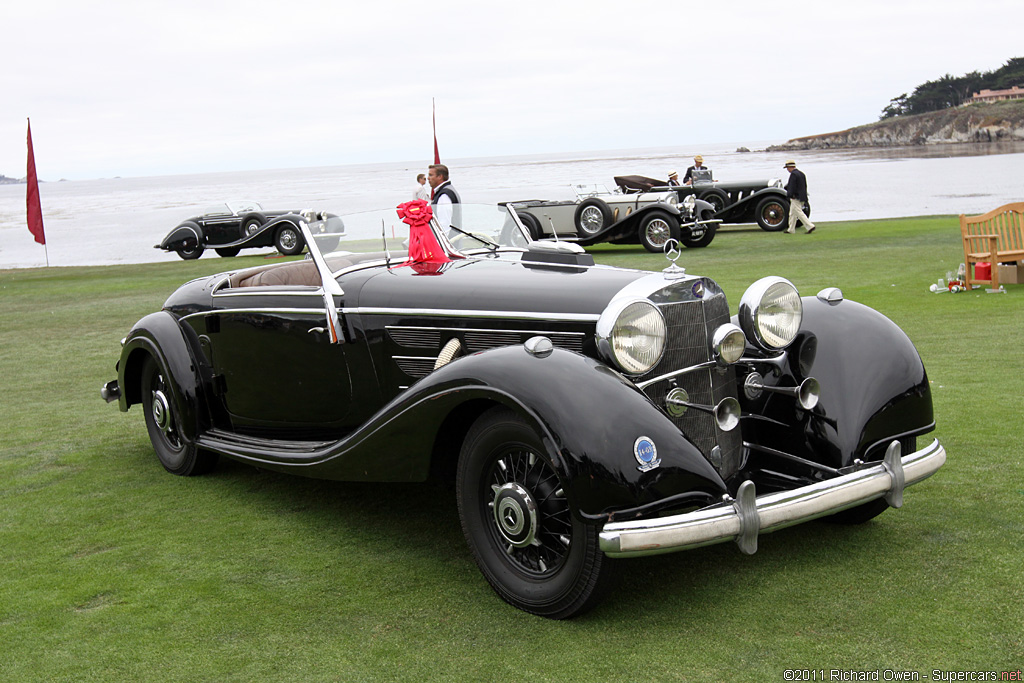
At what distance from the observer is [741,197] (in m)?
22.9

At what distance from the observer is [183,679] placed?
2.89m

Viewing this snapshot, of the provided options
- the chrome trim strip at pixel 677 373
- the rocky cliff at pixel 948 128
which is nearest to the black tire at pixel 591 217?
the chrome trim strip at pixel 677 373

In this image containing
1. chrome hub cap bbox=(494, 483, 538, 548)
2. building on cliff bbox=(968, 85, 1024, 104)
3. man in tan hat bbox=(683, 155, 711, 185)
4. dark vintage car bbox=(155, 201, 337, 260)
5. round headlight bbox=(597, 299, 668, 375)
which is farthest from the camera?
building on cliff bbox=(968, 85, 1024, 104)

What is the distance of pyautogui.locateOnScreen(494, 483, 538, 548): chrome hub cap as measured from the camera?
3242 millimetres

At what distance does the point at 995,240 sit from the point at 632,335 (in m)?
8.57

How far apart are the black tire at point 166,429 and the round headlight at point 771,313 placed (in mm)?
3213

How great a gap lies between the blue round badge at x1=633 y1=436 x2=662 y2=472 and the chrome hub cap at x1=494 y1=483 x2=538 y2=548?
1.54ft

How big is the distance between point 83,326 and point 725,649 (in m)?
10.9

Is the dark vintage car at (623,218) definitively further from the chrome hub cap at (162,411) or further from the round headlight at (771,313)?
the round headlight at (771,313)

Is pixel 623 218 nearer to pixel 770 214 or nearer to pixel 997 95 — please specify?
pixel 770 214

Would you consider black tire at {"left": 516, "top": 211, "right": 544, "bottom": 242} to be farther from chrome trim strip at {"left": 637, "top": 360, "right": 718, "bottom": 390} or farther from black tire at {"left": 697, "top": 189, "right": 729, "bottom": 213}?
chrome trim strip at {"left": 637, "top": 360, "right": 718, "bottom": 390}

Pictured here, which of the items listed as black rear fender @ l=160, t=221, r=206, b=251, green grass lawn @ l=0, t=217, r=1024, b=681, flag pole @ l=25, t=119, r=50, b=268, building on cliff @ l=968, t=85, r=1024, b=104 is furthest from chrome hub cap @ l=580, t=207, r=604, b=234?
Answer: building on cliff @ l=968, t=85, r=1024, b=104

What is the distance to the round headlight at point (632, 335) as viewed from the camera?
334 cm

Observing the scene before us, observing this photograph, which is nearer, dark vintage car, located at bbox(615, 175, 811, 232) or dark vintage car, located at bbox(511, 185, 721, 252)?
dark vintage car, located at bbox(511, 185, 721, 252)
